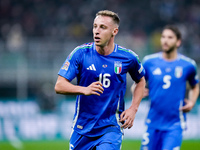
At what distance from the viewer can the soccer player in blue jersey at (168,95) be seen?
23.1ft

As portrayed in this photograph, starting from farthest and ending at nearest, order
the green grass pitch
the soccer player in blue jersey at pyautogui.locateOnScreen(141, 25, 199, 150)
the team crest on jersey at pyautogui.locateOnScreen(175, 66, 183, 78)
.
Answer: the green grass pitch → the team crest on jersey at pyautogui.locateOnScreen(175, 66, 183, 78) → the soccer player in blue jersey at pyautogui.locateOnScreen(141, 25, 199, 150)

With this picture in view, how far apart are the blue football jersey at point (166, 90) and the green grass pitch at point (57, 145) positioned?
5.64m

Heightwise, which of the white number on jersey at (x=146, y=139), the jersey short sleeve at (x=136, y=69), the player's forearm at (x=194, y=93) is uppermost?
the jersey short sleeve at (x=136, y=69)

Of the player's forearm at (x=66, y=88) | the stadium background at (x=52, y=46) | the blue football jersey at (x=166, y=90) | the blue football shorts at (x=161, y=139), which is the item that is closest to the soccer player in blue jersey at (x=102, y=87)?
the player's forearm at (x=66, y=88)

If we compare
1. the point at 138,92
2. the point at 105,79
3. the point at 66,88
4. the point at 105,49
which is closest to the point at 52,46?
the point at 138,92

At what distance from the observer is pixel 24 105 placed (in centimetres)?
1483

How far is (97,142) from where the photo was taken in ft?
17.4

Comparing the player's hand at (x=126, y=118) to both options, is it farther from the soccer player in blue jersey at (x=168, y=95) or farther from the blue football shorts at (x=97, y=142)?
the soccer player in blue jersey at (x=168, y=95)

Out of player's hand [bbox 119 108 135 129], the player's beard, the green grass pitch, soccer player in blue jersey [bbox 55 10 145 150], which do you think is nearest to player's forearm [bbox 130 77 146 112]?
soccer player in blue jersey [bbox 55 10 145 150]

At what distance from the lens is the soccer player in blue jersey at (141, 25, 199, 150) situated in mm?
7035

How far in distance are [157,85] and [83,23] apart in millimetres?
14672

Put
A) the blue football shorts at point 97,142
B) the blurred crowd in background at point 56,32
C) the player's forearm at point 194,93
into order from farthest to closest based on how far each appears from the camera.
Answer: the blurred crowd in background at point 56,32 → the player's forearm at point 194,93 → the blue football shorts at point 97,142

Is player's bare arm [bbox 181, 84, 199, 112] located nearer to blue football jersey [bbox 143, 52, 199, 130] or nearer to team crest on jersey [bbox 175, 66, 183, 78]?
blue football jersey [bbox 143, 52, 199, 130]

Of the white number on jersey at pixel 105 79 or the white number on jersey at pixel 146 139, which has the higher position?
the white number on jersey at pixel 105 79
